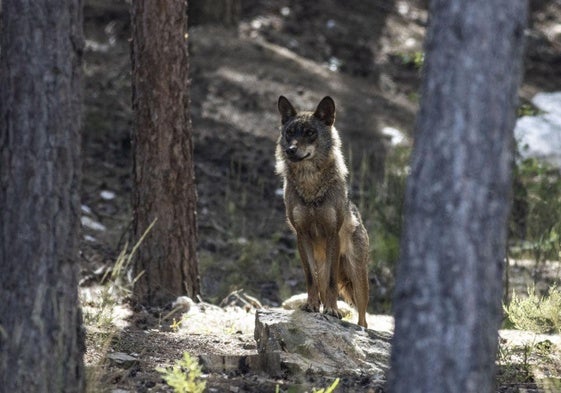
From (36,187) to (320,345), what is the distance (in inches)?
113

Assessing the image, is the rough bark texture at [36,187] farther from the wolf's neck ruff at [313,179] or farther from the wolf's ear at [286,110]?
the wolf's ear at [286,110]

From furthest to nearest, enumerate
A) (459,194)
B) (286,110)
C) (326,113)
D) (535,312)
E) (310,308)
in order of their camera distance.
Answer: (286,110) → (326,113) → (310,308) → (535,312) → (459,194)

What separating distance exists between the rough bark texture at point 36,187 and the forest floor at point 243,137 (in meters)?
0.64

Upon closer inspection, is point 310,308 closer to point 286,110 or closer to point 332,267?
point 332,267

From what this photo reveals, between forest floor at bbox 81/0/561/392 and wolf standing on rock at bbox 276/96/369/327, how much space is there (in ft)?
2.74

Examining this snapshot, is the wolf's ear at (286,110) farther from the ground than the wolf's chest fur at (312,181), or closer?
farther from the ground

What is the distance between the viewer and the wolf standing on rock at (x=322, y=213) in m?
8.02

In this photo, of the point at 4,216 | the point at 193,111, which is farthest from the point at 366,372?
the point at 193,111

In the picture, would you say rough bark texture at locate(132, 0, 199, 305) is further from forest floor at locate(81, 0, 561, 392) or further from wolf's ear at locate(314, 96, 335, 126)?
wolf's ear at locate(314, 96, 335, 126)

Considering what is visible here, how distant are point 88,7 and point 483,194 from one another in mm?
14374

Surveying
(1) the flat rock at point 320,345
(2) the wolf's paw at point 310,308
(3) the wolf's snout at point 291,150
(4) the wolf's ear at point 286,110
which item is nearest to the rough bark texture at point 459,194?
(1) the flat rock at point 320,345

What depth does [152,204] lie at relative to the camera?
8.88 metres

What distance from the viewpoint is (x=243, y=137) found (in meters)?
14.1

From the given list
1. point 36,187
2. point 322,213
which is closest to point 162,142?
point 322,213
